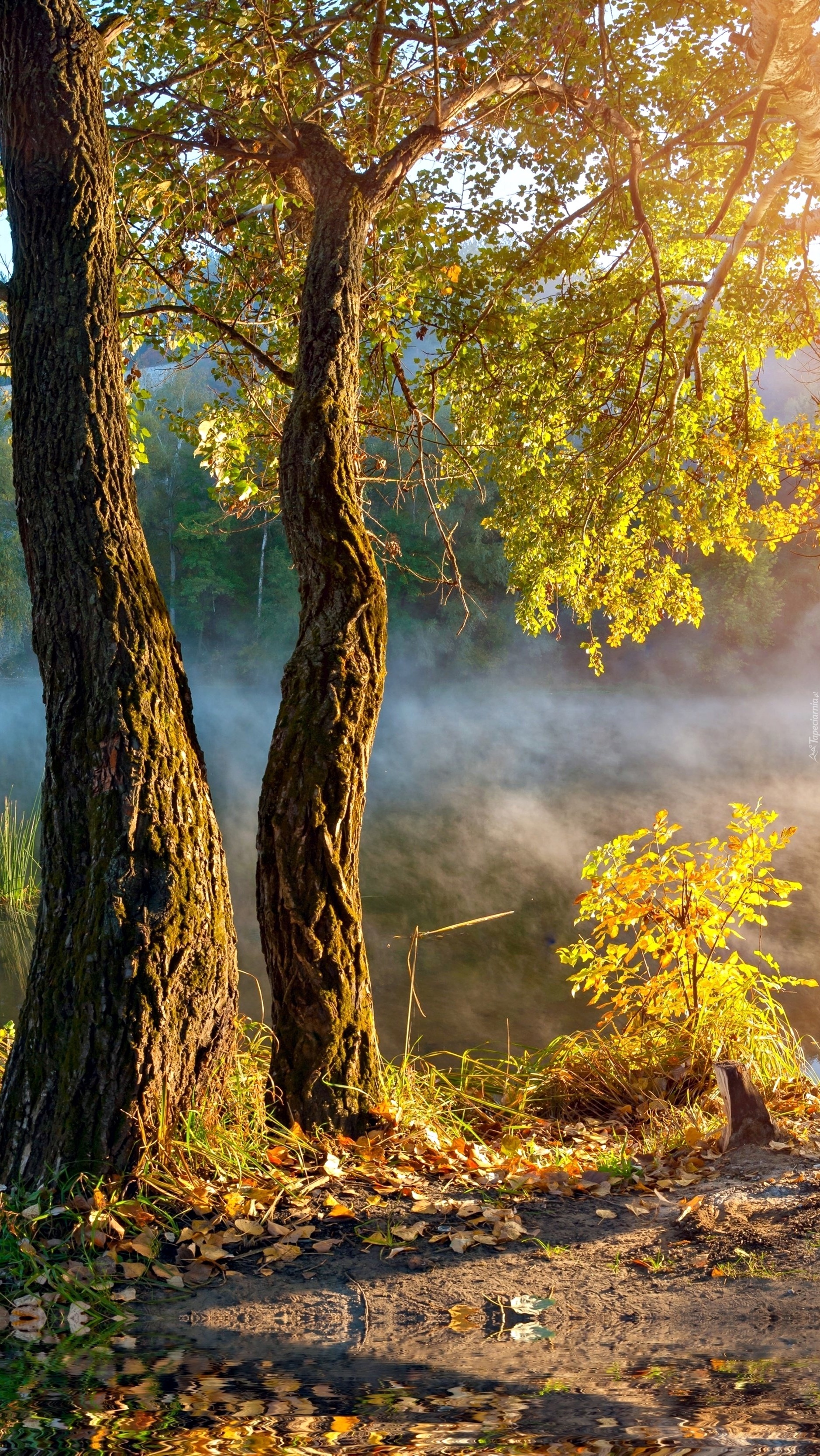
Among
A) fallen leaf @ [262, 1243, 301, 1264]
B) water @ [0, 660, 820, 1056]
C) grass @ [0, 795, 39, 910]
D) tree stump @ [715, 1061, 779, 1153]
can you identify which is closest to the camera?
fallen leaf @ [262, 1243, 301, 1264]

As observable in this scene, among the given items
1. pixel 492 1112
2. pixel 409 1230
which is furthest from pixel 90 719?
pixel 492 1112

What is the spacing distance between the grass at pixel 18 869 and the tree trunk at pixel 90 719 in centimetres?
788

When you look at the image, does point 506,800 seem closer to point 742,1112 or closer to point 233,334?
point 233,334

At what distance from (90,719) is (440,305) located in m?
4.86

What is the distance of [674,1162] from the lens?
382 centimetres

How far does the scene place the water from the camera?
32.1ft

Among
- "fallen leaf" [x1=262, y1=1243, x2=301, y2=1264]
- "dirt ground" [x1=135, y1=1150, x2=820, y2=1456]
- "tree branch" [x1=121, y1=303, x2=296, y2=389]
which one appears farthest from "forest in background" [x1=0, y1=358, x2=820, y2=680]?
"fallen leaf" [x1=262, y1=1243, x2=301, y2=1264]

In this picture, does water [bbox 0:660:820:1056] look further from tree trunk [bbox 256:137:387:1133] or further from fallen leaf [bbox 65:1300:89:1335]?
fallen leaf [bbox 65:1300:89:1335]

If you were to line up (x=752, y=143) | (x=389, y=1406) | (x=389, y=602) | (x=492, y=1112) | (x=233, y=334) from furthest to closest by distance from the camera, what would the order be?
(x=389, y=602)
(x=233, y=334)
(x=492, y=1112)
(x=752, y=143)
(x=389, y=1406)

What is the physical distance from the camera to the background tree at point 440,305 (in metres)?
3.78

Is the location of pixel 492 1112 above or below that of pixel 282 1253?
below

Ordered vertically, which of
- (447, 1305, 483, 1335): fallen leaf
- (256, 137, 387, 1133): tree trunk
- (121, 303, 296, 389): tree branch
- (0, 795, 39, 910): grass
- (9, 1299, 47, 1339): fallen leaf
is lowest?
(0, 795, 39, 910): grass

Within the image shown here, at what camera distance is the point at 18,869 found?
11375 mm

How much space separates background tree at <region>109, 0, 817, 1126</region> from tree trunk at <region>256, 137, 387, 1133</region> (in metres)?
0.01
